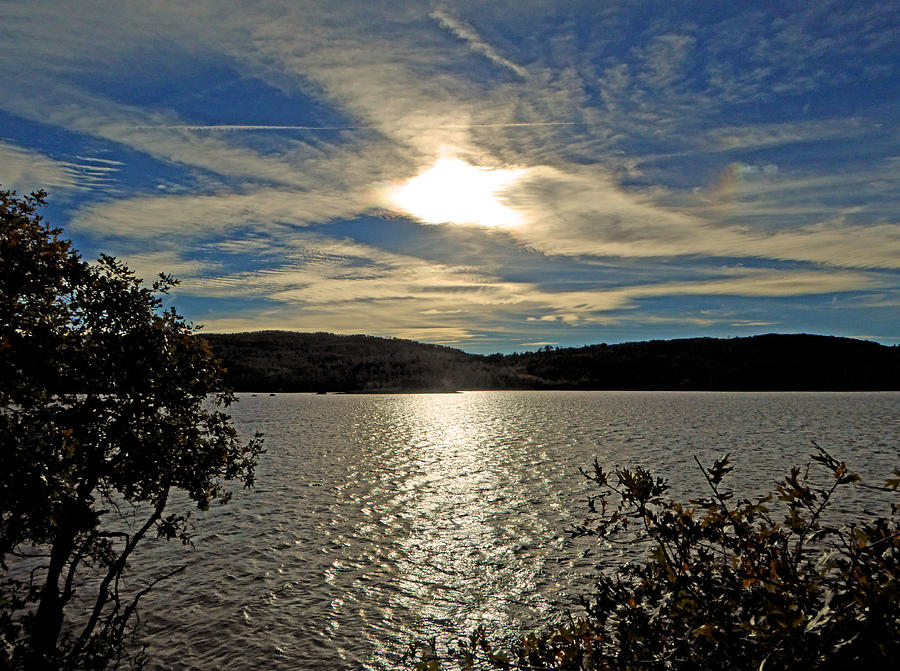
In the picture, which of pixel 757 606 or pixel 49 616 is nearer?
pixel 757 606

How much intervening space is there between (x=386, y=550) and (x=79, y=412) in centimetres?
1392

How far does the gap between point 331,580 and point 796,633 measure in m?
15.9

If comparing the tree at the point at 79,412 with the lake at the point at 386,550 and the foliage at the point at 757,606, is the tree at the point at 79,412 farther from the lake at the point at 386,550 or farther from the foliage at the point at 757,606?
the foliage at the point at 757,606

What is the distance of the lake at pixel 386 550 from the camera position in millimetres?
14234

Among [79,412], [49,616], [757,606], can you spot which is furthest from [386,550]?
[757,606]

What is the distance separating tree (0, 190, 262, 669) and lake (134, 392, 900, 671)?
3.57 meters

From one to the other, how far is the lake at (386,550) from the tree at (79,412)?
3566 millimetres

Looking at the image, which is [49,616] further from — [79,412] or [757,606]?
[757,606]

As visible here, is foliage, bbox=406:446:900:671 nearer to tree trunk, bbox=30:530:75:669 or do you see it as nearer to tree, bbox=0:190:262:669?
tree, bbox=0:190:262:669

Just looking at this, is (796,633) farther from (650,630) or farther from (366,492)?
(366,492)

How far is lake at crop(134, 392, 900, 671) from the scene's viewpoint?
46.7 feet

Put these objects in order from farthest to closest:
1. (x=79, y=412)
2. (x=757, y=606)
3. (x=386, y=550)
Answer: (x=386, y=550), (x=79, y=412), (x=757, y=606)

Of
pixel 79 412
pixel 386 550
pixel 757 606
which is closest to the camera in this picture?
pixel 757 606

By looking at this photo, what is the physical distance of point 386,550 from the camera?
68.3ft
